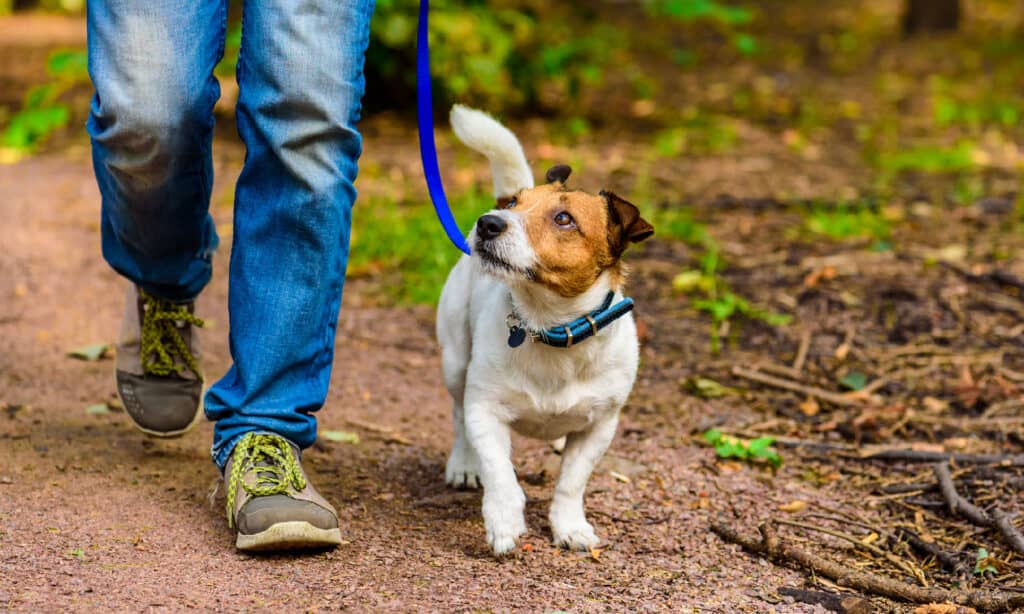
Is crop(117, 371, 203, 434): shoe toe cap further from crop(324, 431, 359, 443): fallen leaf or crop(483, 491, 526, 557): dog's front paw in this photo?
crop(483, 491, 526, 557): dog's front paw

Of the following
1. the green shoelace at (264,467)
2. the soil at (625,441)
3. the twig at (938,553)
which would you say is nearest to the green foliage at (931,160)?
the soil at (625,441)

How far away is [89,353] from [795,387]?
2.60 metres

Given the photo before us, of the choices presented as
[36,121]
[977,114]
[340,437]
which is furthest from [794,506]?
[977,114]

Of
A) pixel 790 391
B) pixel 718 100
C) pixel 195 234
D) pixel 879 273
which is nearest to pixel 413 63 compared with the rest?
pixel 718 100

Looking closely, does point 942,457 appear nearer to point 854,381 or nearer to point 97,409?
point 854,381

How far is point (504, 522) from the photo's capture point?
2.87 meters

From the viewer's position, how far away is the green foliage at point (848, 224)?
5.89m

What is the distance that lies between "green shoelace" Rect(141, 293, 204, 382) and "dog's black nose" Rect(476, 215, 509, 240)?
1.08 m

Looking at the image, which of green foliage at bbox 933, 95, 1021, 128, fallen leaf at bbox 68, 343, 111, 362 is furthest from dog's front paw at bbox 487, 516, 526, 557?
green foliage at bbox 933, 95, 1021, 128

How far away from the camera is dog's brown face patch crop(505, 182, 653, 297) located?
9.56 ft

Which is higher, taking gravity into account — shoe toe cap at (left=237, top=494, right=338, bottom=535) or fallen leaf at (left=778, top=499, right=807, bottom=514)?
shoe toe cap at (left=237, top=494, right=338, bottom=535)

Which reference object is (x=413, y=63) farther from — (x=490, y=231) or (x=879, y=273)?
(x=490, y=231)

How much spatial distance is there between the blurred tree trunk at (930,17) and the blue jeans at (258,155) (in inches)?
435

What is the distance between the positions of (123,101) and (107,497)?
1034 mm
